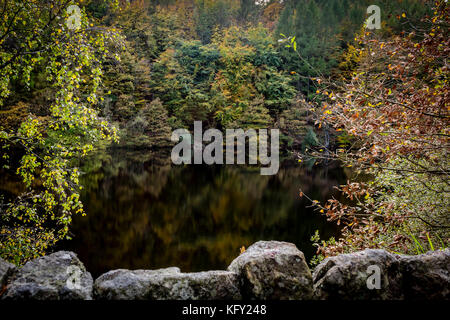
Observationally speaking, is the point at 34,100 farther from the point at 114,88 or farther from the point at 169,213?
the point at 169,213

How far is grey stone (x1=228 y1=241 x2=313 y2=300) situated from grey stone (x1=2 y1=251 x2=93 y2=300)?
1237mm

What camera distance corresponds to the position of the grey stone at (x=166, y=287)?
74.7 inches

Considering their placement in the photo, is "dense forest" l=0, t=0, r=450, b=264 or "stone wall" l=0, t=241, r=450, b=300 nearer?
"stone wall" l=0, t=241, r=450, b=300

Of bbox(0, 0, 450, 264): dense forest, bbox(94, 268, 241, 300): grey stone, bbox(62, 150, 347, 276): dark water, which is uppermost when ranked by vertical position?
bbox(0, 0, 450, 264): dense forest

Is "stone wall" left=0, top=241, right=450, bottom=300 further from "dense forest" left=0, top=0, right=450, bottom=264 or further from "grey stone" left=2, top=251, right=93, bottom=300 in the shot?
"dense forest" left=0, top=0, right=450, bottom=264

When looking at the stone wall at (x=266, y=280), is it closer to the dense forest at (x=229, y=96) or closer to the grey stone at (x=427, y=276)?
the grey stone at (x=427, y=276)

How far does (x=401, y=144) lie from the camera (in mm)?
2832

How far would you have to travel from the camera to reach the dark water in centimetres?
834

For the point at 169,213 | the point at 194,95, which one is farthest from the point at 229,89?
the point at 169,213

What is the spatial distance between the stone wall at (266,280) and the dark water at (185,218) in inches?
240

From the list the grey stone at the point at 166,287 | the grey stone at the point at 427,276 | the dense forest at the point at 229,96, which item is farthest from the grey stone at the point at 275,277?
the dense forest at the point at 229,96

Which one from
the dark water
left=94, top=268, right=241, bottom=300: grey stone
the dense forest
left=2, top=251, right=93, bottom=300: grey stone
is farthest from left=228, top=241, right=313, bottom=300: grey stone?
the dark water

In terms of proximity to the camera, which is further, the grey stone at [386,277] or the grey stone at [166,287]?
the grey stone at [386,277]

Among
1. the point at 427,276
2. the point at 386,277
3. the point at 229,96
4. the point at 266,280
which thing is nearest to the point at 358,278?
the point at 386,277
